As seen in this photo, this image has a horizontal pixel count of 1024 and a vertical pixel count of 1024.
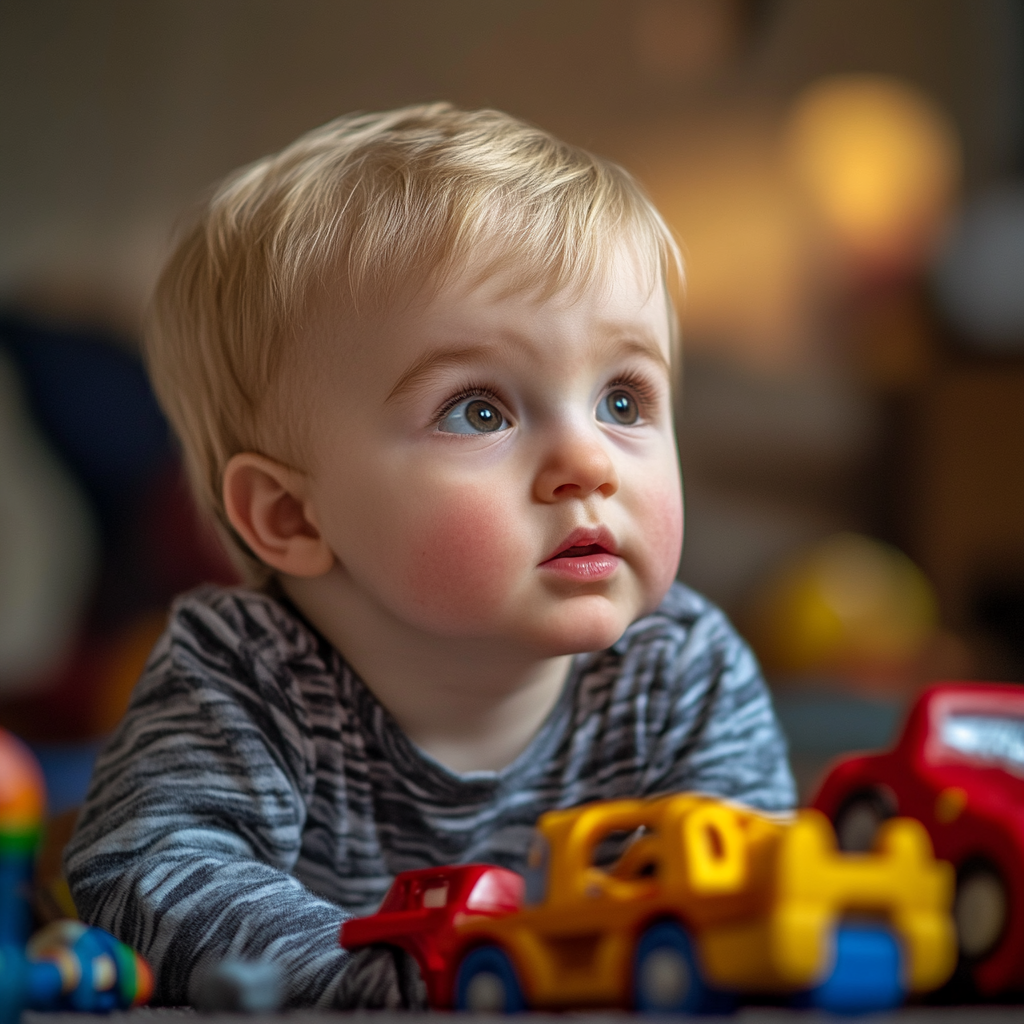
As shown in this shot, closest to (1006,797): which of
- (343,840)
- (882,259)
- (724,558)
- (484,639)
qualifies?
(484,639)

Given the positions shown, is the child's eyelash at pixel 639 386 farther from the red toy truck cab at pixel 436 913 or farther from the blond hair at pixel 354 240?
the red toy truck cab at pixel 436 913

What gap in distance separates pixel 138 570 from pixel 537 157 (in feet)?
6.50

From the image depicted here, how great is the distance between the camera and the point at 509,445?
686 mm

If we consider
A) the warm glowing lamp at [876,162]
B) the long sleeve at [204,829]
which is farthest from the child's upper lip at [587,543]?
the warm glowing lamp at [876,162]

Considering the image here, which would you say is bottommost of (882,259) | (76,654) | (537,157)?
(76,654)

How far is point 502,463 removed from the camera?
0.68 m

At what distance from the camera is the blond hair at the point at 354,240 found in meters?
0.72

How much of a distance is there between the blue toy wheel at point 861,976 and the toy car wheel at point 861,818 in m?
0.16

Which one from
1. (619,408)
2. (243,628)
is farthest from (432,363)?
(243,628)

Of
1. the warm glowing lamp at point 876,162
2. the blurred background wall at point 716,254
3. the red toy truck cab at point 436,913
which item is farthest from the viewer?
the warm glowing lamp at point 876,162

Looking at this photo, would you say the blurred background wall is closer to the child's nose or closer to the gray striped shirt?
the gray striped shirt

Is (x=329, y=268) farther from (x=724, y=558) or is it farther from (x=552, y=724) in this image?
(x=724, y=558)

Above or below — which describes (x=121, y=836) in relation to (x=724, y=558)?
above

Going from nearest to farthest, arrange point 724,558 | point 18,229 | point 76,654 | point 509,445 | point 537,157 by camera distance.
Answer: point 509,445, point 537,157, point 76,654, point 724,558, point 18,229
